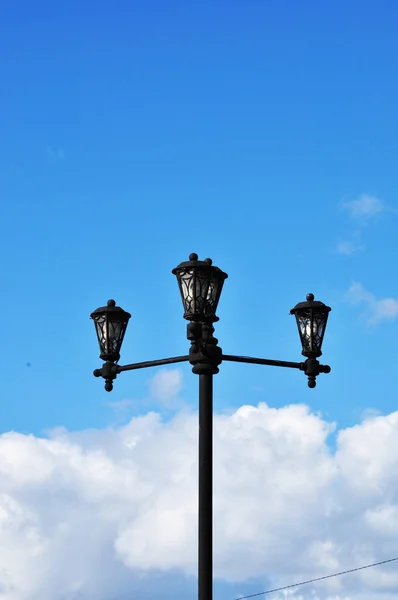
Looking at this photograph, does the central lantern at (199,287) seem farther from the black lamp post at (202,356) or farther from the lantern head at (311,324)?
the lantern head at (311,324)

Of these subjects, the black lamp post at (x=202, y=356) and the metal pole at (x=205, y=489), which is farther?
the black lamp post at (x=202, y=356)

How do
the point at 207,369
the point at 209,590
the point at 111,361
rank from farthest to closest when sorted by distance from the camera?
the point at 111,361
the point at 207,369
the point at 209,590

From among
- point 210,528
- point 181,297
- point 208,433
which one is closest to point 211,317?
point 181,297

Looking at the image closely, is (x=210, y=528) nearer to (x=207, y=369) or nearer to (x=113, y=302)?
(x=207, y=369)

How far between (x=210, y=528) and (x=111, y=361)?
281 cm

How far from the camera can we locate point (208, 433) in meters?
12.1

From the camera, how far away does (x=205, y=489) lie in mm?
11914

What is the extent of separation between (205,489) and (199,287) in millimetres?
2286

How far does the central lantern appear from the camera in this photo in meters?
12.2

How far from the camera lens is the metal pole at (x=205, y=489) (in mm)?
11641

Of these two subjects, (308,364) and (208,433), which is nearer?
(208,433)

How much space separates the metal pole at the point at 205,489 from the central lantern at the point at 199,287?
0.73 metres

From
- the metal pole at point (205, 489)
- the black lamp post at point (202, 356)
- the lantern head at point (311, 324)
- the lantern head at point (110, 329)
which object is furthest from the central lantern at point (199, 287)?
A: the lantern head at point (311, 324)

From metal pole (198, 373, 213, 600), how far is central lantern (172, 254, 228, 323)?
2.39 ft
